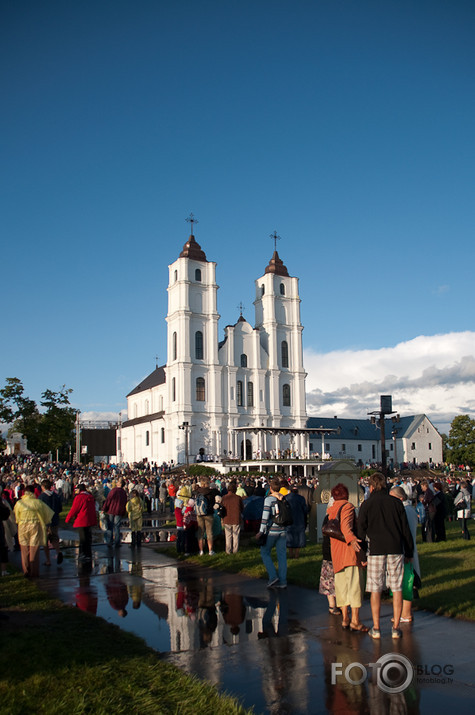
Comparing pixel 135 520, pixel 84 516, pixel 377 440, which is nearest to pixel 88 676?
pixel 84 516

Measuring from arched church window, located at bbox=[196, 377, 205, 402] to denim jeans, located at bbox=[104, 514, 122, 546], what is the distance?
161 feet

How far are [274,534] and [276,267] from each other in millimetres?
66690

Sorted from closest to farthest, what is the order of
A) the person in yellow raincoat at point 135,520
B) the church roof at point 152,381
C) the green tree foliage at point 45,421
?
the person in yellow raincoat at point 135,520, the green tree foliage at point 45,421, the church roof at point 152,381

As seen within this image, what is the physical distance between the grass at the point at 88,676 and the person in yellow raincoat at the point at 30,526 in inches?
132

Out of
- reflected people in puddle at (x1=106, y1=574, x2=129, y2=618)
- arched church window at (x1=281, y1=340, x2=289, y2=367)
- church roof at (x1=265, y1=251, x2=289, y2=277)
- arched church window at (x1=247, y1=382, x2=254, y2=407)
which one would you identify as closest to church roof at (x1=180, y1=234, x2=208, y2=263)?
church roof at (x1=265, y1=251, x2=289, y2=277)

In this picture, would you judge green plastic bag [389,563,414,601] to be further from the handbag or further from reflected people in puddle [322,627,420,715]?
the handbag

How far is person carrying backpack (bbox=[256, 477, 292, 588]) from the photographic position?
943 cm

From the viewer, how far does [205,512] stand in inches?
527

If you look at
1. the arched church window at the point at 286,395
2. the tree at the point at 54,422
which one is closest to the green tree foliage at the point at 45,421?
the tree at the point at 54,422

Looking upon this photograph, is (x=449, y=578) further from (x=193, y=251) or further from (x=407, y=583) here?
(x=193, y=251)

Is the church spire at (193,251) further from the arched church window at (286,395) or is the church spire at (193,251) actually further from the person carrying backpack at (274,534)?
the person carrying backpack at (274,534)

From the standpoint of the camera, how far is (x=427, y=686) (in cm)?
524

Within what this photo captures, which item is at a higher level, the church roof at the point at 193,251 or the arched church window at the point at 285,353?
the church roof at the point at 193,251

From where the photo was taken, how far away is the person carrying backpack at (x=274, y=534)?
943 centimetres
